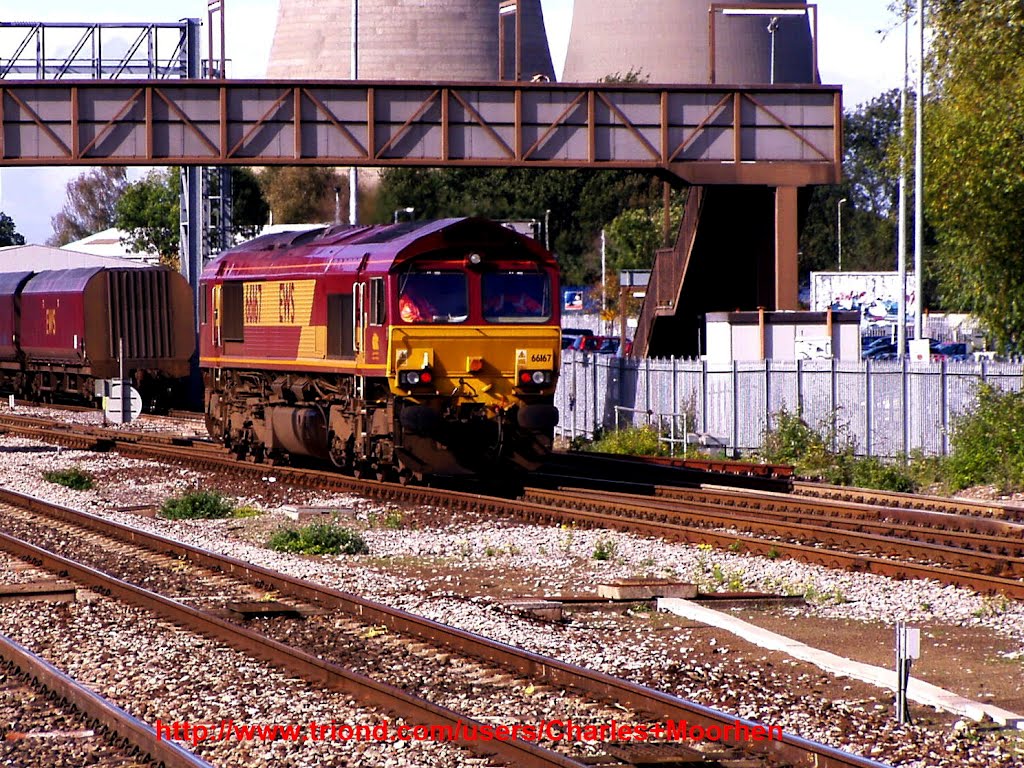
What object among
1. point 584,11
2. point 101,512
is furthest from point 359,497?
point 584,11

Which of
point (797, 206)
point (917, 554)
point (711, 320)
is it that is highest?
point (797, 206)

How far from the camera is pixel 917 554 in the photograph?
16047 millimetres

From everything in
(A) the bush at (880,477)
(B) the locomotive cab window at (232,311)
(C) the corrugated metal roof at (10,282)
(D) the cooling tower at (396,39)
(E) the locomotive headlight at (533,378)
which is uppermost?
(D) the cooling tower at (396,39)

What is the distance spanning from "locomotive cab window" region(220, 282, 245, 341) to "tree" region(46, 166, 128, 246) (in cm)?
12030

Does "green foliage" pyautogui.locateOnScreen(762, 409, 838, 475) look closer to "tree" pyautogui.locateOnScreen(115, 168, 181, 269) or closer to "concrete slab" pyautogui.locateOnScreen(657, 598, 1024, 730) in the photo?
"concrete slab" pyautogui.locateOnScreen(657, 598, 1024, 730)

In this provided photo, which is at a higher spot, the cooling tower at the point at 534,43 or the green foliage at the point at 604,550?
the cooling tower at the point at 534,43

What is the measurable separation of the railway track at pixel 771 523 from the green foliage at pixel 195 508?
2.59m

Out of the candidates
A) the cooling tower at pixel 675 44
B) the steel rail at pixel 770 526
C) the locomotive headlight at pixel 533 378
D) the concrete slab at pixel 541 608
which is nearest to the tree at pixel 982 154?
the steel rail at pixel 770 526

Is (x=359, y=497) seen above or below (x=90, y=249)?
below

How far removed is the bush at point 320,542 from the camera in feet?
55.2

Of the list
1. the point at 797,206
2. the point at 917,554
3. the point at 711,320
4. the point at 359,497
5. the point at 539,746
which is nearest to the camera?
the point at 539,746

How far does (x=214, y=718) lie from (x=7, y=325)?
41681 mm

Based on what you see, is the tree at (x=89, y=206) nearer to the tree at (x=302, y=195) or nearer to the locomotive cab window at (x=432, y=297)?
the tree at (x=302, y=195)

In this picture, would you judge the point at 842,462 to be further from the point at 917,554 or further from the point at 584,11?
the point at 584,11
